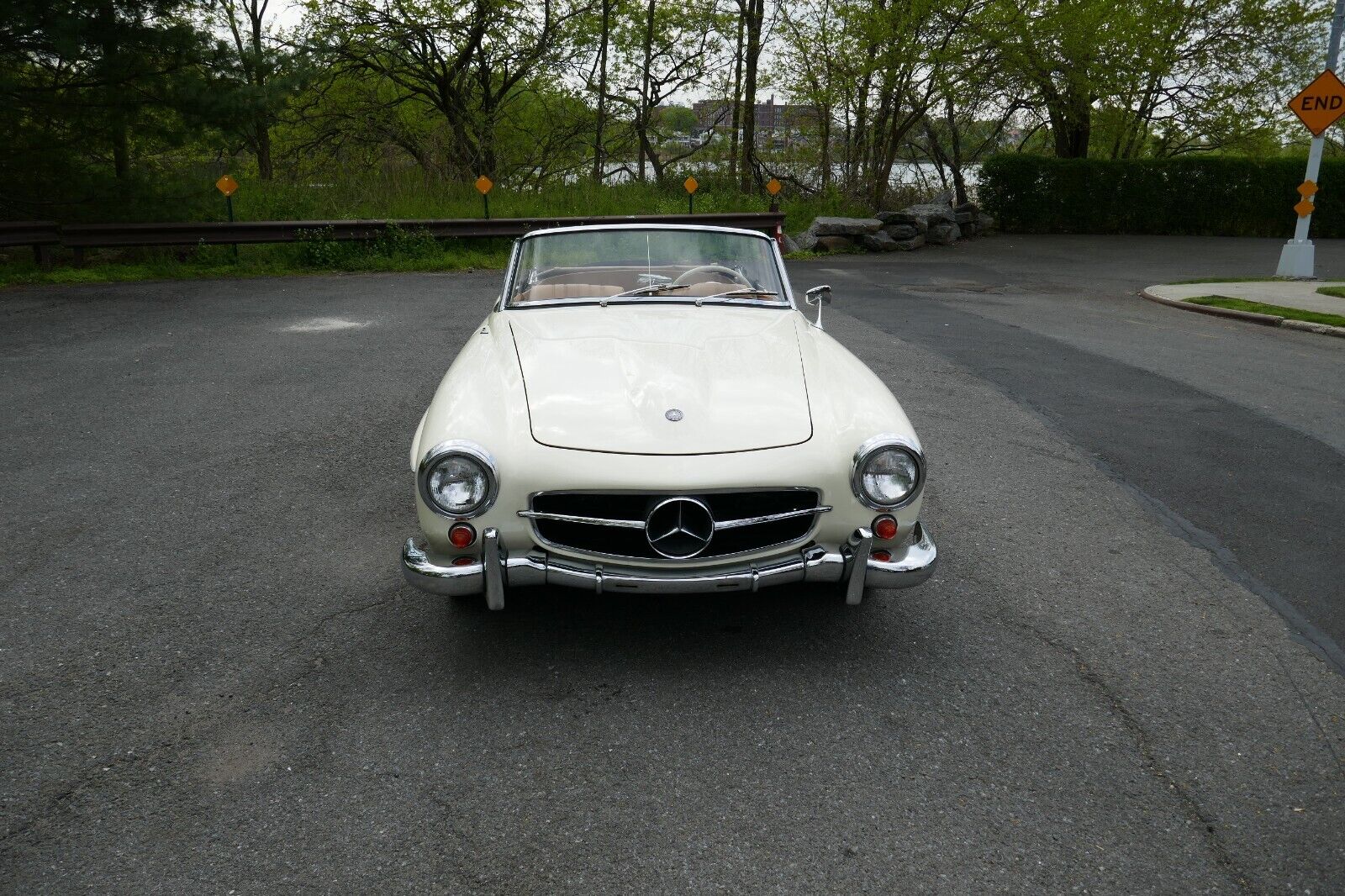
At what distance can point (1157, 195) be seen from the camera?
79.5 ft

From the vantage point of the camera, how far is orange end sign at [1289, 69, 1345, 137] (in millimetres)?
14422

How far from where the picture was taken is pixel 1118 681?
3307 mm

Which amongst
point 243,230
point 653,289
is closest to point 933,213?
point 243,230

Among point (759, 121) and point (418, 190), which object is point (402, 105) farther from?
point (759, 121)

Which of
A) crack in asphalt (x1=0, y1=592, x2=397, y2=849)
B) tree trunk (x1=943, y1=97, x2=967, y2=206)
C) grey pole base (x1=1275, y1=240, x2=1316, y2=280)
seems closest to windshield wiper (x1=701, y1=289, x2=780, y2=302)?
crack in asphalt (x1=0, y1=592, x2=397, y2=849)

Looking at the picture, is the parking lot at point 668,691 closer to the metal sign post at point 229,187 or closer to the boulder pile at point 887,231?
the metal sign post at point 229,187

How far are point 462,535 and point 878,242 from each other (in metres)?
17.6

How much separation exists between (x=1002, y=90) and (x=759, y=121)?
19.8ft

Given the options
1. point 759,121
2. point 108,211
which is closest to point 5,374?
point 108,211

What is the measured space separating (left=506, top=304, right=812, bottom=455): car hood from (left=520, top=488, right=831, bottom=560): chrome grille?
0.16 meters

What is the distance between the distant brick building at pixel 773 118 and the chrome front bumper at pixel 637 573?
2260 centimetres

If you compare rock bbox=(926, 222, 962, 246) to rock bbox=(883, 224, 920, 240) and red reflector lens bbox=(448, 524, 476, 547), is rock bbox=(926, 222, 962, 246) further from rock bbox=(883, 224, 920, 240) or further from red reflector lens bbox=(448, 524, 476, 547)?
red reflector lens bbox=(448, 524, 476, 547)

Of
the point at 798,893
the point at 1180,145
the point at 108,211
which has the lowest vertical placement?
the point at 798,893

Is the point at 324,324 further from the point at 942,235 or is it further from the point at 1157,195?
the point at 1157,195
